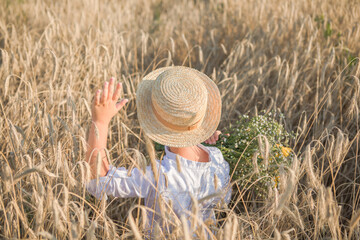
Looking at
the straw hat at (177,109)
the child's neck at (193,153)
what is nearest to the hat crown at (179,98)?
the straw hat at (177,109)

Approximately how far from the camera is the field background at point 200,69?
1.71 m

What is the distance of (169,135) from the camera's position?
1.52 metres

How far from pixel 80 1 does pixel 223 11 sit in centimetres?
178

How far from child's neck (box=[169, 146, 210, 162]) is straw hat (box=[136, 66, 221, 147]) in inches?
3.9

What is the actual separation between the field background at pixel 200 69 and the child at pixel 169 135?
0.15m

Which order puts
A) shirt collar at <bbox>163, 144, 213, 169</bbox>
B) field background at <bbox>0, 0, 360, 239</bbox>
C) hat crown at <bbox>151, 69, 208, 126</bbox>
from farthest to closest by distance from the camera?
field background at <bbox>0, 0, 360, 239</bbox> < shirt collar at <bbox>163, 144, 213, 169</bbox> < hat crown at <bbox>151, 69, 208, 126</bbox>

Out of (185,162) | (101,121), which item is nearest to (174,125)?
(185,162)

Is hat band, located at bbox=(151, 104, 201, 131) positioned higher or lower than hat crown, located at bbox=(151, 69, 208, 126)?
lower

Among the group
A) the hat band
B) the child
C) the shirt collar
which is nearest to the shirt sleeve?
the child

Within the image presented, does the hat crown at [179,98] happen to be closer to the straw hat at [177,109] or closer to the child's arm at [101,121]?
the straw hat at [177,109]

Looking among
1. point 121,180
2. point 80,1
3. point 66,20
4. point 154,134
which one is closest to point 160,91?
point 154,134

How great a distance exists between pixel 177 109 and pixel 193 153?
31 cm

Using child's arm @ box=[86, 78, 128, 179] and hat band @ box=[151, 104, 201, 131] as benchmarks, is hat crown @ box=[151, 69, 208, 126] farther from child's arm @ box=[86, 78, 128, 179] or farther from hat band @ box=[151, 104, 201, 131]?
child's arm @ box=[86, 78, 128, 179]

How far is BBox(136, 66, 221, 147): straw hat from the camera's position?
144cm
